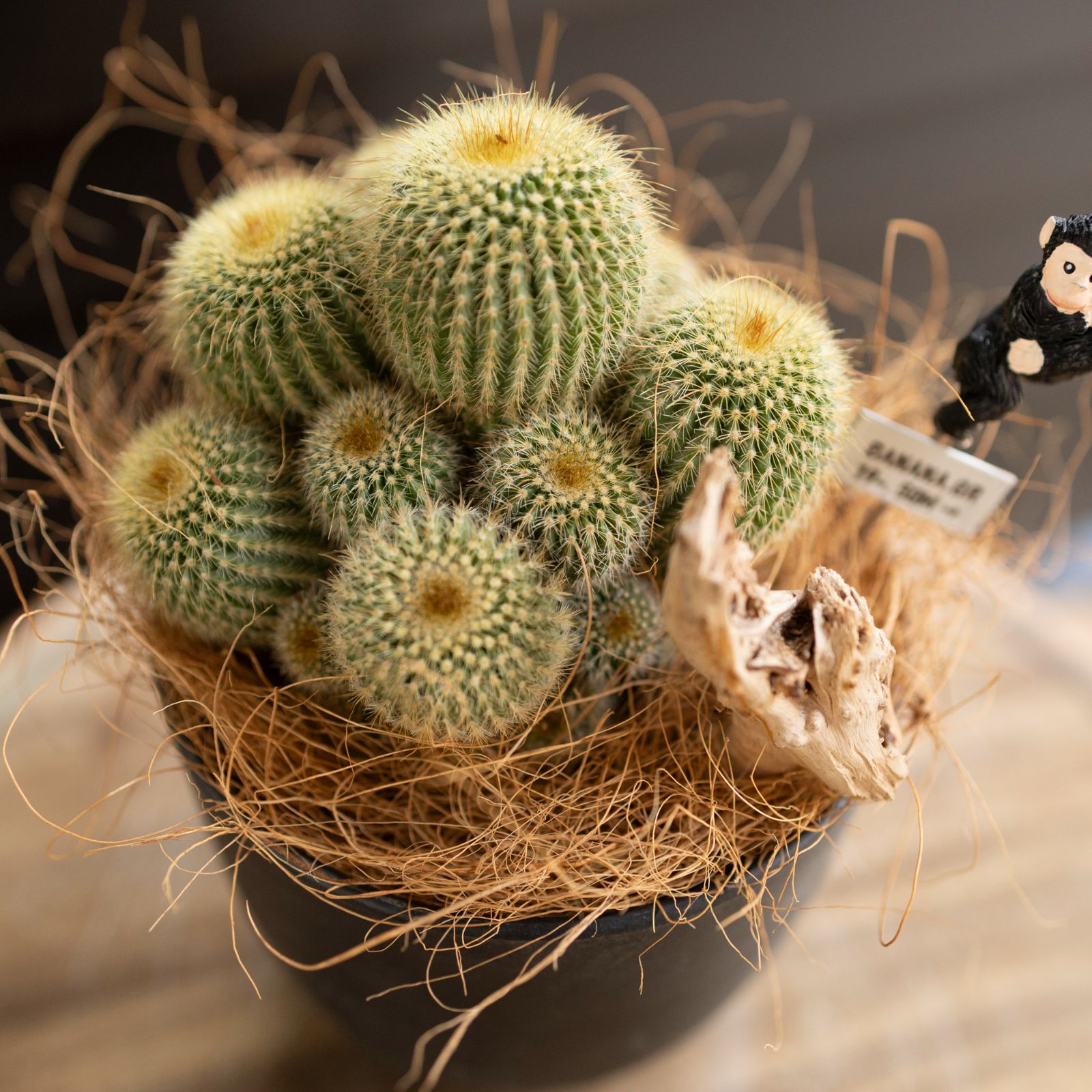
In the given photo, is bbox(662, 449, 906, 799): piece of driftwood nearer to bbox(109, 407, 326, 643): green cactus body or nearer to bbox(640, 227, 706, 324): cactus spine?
bbox(640, 227, 706, 324): cactus spine

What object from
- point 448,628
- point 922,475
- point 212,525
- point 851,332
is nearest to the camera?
point 448,628

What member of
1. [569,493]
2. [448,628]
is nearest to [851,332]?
[569,493]

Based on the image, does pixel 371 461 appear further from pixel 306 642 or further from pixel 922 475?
pixel 922 475

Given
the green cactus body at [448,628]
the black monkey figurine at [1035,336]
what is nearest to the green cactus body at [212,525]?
the green cactus body at [448,628]

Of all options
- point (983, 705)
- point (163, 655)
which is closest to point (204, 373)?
point (163, 655)

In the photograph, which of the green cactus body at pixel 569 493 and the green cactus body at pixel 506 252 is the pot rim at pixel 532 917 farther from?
Result: the green cactus body at pixel 506 252

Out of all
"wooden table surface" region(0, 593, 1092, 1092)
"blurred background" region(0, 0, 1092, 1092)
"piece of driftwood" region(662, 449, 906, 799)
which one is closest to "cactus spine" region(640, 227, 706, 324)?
"piece of driftwood" region(662, 449, 906, 799)

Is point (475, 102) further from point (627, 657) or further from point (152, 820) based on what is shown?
point (152, 820)
